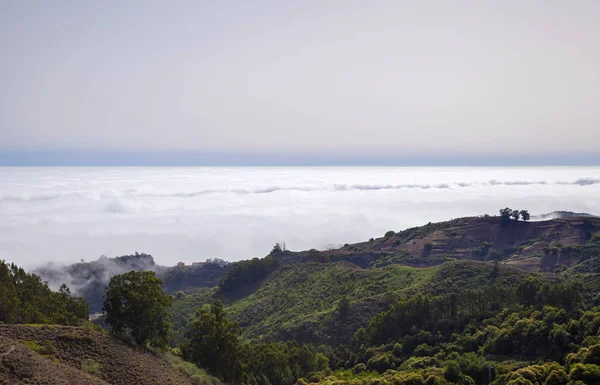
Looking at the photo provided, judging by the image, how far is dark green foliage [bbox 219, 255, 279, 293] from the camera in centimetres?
9962

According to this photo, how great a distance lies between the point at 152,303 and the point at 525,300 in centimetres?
3834

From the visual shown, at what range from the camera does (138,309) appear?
27.8 meters

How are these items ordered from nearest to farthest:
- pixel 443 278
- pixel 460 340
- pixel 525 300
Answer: pixel 460 340, pixel 525 300, pixel 443 278

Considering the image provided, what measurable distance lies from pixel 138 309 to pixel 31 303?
1431cm

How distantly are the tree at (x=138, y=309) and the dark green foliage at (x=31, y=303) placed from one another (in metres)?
8.59

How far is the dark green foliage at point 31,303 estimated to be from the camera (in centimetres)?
3209

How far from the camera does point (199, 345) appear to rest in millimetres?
32375

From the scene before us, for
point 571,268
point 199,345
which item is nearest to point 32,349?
point 199,345

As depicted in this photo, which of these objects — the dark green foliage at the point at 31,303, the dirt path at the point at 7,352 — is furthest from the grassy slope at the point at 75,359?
the dark green foliage at the point at 31,303

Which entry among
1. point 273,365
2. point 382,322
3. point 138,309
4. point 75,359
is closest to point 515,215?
point 382,322

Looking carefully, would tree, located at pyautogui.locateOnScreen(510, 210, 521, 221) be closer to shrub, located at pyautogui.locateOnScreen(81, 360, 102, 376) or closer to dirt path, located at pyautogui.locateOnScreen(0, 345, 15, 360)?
shrub, located at pyautogui.locateOnScreen(81, 360, 102, 376)

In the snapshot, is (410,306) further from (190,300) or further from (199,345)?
(190,300)

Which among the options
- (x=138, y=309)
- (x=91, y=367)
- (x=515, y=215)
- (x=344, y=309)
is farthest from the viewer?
(x=515, y=215)

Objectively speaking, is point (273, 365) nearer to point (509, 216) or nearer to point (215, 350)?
point (215, 350)
